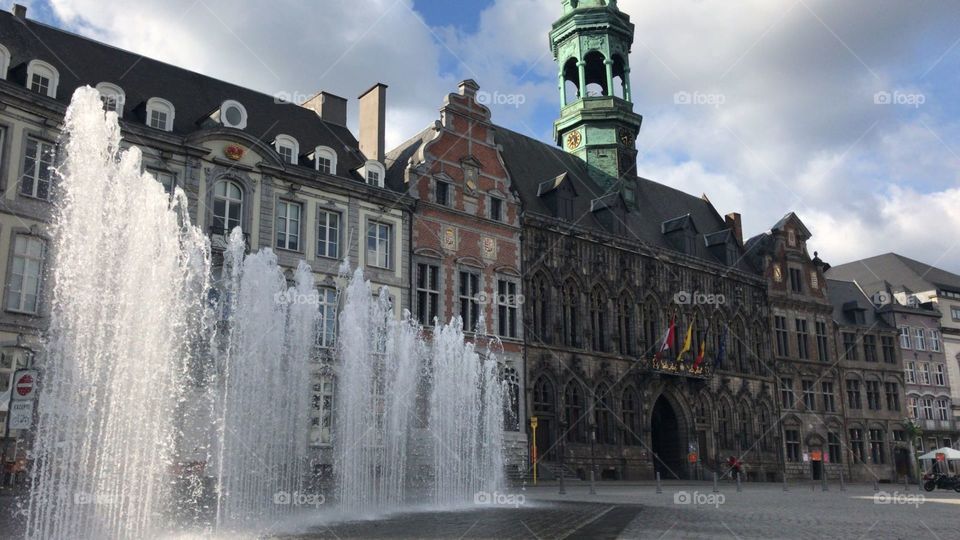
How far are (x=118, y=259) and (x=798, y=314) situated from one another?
4684 centimetres

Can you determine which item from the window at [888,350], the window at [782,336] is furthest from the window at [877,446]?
the window at [782,336]

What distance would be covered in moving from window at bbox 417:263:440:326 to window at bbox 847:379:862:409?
33.1 metres

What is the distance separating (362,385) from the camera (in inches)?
872

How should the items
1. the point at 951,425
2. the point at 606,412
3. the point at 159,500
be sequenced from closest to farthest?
the point at 159,500
the point at 606,412
the point at 951,425

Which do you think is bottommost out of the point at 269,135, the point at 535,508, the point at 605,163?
the point at 535,508

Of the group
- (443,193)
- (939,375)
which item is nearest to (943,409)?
(939,375)

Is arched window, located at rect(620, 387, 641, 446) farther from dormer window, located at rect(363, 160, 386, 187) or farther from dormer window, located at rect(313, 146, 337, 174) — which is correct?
dormer window, located at rect(313, 146, 337, 174)

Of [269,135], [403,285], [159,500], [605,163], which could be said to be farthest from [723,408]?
[159,500]

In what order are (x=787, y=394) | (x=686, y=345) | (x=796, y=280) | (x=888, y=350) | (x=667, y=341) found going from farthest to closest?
(x=888, y=350) → (x=796, y=280) → (x=787, y=394) → (x=686, y=345) → (x=667, y=341)

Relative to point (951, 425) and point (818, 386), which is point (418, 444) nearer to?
point (818, 386)

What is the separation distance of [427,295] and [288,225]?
6.55 metres

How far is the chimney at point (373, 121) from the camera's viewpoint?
36.7m

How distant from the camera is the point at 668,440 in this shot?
45.5 m

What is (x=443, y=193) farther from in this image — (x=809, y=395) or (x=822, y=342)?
(x=822, y=342)
